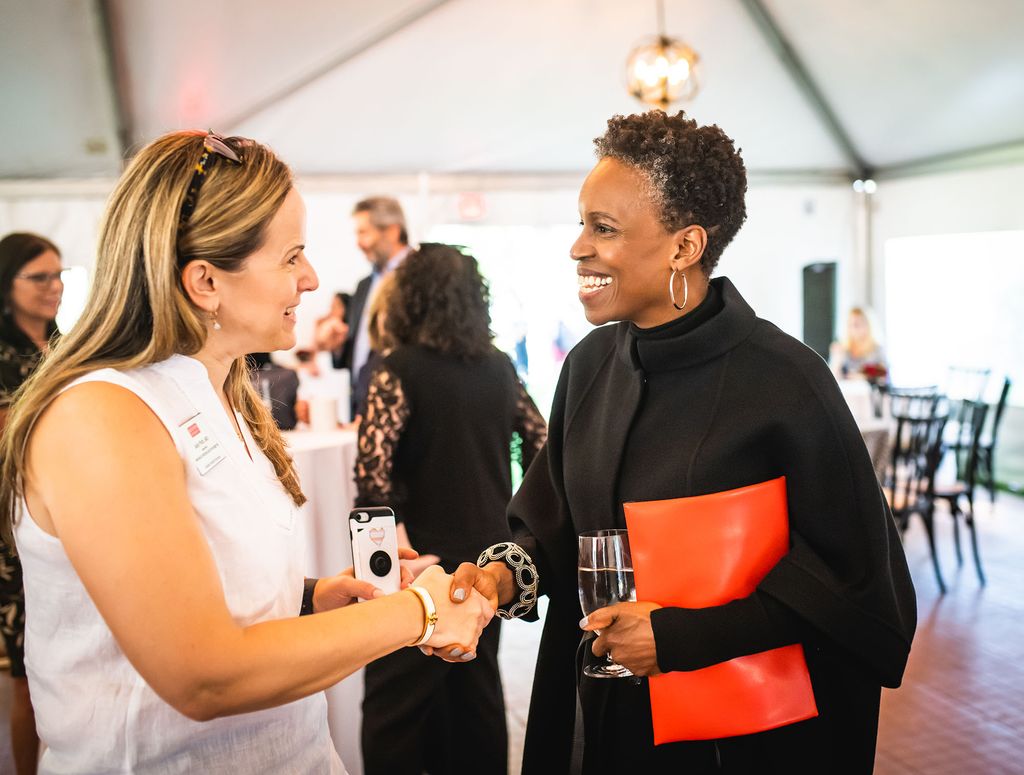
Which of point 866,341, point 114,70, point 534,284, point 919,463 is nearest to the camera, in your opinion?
point 919,463

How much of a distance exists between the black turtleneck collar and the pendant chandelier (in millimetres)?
4905

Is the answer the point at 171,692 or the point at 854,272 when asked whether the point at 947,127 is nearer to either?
the point at 854,272

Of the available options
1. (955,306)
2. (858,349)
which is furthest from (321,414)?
(955,306)

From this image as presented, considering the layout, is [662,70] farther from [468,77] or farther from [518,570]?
[518,570]

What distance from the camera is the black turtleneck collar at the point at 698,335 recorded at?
5.18ft

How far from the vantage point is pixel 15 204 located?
7410 millimetres

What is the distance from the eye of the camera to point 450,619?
1400 mm

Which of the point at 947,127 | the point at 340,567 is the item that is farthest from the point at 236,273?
the point at 947,127

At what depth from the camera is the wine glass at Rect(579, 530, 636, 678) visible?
1.47 metres

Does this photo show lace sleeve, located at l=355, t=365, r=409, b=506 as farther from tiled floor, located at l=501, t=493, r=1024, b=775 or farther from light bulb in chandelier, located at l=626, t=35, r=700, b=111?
light bulb in chandelier, located at l=626, t=35, r=700, b=111

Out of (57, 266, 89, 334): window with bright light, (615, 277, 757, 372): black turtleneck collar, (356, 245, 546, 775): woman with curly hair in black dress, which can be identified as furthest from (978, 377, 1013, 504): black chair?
(57, 266, 89, 334): window with bright light

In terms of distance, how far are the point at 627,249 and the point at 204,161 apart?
0.70 metres

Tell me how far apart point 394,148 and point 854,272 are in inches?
201

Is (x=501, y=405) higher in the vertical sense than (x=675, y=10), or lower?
lower
